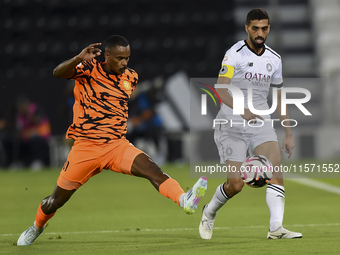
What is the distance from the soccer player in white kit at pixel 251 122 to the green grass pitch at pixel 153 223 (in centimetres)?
42

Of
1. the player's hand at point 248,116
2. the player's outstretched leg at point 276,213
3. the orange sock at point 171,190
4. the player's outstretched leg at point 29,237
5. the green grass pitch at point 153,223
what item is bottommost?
the green grass pitch at point 153,223

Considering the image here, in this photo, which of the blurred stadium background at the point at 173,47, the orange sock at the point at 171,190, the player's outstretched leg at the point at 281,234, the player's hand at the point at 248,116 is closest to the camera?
the orange sock at the point at 171,190

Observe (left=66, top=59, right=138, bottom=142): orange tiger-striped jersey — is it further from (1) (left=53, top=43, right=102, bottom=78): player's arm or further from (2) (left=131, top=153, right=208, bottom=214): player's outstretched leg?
(2) (left=131, top=153, right=208, bottom=214): player's outstretched leg

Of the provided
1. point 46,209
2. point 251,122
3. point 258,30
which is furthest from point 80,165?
point 258,30

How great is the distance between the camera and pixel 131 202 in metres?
10.0

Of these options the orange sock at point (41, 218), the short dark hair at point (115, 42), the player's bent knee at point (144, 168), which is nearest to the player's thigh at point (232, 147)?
the player's bent knee at point (144, 168)

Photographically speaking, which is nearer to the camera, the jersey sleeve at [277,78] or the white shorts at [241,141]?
the white shorts at [241,141]

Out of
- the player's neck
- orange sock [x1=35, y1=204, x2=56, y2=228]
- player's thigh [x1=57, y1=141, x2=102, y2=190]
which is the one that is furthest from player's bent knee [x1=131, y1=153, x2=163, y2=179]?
the player's neck

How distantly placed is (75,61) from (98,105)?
1.72ft

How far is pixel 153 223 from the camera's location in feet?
25.1

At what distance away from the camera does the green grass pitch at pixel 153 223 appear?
569 cm

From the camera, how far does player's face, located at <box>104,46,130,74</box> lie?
19.1 feet

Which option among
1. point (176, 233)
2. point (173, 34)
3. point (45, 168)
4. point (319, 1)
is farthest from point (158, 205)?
point (319, 1)

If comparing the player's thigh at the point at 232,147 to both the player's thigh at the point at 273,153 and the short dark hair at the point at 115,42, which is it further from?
the short dark hair at the point at 115,42
